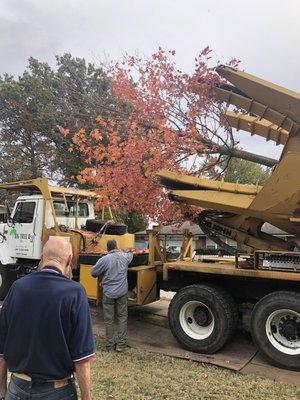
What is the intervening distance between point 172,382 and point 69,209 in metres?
5.80

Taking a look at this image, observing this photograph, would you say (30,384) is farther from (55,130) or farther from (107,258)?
(55,130)

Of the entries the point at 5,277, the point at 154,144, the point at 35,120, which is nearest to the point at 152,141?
the point at 154,144

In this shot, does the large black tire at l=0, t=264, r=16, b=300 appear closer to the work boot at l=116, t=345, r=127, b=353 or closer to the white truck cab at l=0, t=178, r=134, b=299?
the white truck cab at l=0, t=178, r=134, b=299

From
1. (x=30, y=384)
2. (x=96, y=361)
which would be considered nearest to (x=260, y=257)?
(x=96, y=361)

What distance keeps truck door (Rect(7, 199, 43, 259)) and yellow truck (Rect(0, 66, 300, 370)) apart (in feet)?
3.33

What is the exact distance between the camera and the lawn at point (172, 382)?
17.3 ft

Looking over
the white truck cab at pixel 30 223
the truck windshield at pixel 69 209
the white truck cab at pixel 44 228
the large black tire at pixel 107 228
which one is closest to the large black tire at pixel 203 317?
the white truck cab at pixel 44 228

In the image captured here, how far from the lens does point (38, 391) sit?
108 inches

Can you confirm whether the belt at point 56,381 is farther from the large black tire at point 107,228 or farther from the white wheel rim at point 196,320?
the large black tire at point 107,228

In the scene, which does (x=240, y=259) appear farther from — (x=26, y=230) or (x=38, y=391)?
(x=38, y=391)

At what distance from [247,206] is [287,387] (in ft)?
9.09

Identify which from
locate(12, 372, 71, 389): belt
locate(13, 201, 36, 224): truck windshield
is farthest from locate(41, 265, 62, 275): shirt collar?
locate(13, 201, 36, 224): truck windshield

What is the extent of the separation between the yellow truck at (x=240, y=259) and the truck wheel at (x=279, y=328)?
0.01 m

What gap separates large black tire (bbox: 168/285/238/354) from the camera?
7094 mm
